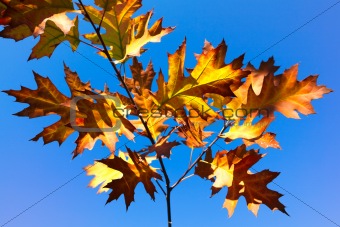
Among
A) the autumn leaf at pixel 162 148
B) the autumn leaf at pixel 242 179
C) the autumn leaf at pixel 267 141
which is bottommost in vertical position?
the autumn leaf at pixel 242 179

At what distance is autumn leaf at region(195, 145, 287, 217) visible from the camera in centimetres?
153

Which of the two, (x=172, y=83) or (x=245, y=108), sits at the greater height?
(x=172, y=83)

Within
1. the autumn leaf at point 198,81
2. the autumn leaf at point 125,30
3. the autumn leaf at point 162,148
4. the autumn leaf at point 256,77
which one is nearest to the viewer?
the autumn leaf at point 162,148

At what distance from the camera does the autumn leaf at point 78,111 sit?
1.35 m

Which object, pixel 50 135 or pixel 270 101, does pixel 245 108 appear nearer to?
pixel 270 101

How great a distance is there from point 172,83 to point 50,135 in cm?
60

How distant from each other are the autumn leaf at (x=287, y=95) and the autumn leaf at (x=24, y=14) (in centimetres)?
93

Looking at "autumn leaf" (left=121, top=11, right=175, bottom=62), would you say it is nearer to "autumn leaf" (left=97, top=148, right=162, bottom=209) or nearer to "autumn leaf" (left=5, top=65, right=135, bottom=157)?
"autumn leaf" (left=5, top=65, right=135, bottom=157)

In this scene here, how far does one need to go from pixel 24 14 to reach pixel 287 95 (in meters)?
1.19

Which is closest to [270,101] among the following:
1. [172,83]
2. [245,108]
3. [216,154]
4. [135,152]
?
[245,108]

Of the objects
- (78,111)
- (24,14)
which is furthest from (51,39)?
(78,111)

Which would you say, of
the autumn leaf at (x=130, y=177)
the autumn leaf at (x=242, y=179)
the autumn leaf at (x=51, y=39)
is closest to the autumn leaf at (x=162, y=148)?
the autumn leaf at (x=130, y=177)

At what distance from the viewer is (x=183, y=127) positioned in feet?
4.87

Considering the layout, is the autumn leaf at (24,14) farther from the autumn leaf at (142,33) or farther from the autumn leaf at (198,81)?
the autumn leaf at (198,81)
